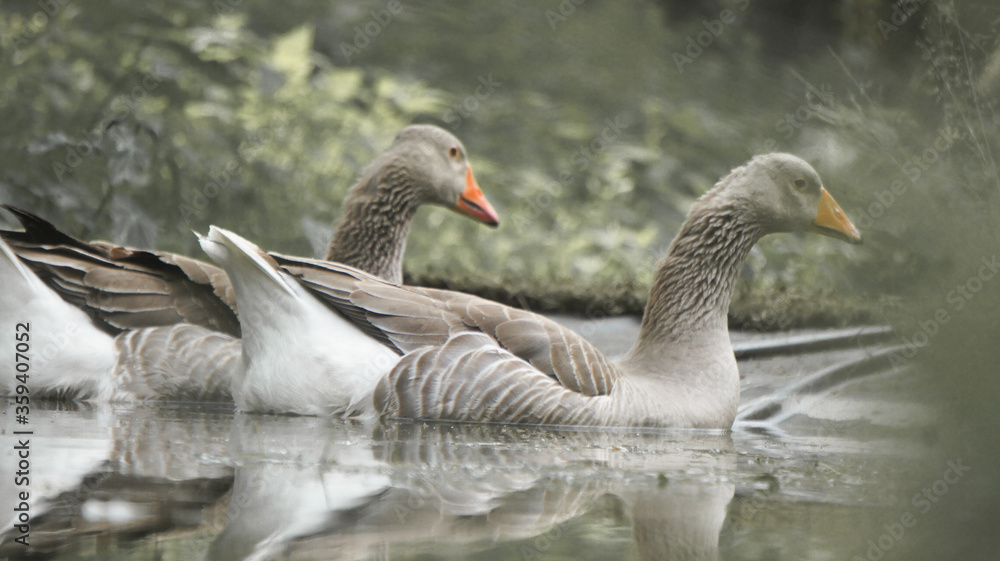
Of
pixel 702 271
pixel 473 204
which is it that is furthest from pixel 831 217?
pixel 473 204

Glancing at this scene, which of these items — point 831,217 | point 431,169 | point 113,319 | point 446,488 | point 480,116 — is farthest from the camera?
point 480,116

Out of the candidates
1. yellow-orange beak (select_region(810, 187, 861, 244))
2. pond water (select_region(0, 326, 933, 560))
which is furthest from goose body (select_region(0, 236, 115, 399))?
yellow-orange beak (select_region(810, 187, 861, 244))

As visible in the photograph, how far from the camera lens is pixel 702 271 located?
17.3ft

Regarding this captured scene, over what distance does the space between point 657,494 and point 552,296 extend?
4064 millimetres

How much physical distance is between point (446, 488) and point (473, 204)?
3.75 m

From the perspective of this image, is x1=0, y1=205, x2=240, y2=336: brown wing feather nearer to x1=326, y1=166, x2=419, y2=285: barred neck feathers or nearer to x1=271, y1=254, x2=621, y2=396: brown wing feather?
x1=271, y1=254, x2=621, y2=396: brown wing feather

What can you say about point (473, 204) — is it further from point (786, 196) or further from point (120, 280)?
point (120, 280)

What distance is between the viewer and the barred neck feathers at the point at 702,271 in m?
5.24

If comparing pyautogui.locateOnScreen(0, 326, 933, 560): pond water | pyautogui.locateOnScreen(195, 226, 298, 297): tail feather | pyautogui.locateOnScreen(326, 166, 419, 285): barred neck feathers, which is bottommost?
pyautogui.locateOnScreen(0, 326, 933, 560): pond water

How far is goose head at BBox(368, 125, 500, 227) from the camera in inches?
245

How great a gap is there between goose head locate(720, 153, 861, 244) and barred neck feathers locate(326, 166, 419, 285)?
2172mm

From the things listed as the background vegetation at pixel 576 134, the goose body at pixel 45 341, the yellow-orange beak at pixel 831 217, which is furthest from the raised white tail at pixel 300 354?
the yellow-orange beak at pixel 831 217

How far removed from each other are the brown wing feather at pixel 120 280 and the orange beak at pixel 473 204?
6.18 feet

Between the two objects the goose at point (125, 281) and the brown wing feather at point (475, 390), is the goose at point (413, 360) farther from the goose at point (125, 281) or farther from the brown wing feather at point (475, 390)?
the goose at point (125, 281)
